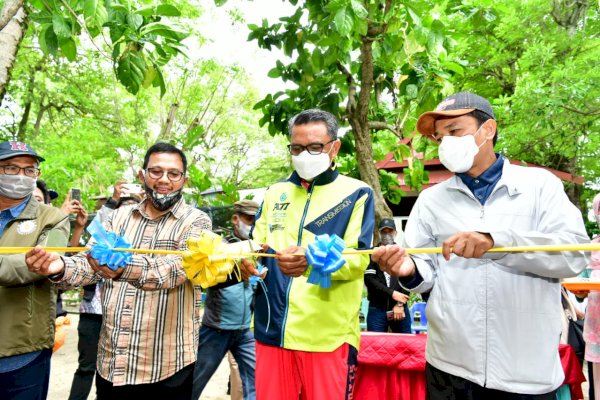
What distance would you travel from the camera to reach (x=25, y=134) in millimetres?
15398

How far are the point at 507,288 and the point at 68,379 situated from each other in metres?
5.77

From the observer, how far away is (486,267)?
2.10 metres

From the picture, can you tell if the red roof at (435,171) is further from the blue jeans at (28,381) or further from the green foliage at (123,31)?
the blue jeans at (28,381)

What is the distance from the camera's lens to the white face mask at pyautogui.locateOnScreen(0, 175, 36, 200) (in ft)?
8.84

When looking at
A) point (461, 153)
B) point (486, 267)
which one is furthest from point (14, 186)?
point (486, 267)

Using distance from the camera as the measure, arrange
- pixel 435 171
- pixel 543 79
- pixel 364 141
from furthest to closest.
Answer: pixel 435 171, pixel 543 79, pixel 364 141

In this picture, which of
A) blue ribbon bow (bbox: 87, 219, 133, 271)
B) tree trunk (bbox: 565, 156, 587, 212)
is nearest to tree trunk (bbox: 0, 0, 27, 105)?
blue ribbon bow (bbox: 87, 219, 133, 271)

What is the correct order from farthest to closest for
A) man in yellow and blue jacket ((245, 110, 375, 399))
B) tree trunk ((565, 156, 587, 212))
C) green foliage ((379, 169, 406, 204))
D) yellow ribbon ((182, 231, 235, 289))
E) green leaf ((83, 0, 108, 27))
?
tree trunk ((565, 156, 587, 212))
green foliage ((379, 169, 406, 204))
man in yellow and blue jacket ((245, 110, 375, 399))
green leaf ((83, 0, 108, 27))
yellow ribbon ((182, 231, 235, 289))

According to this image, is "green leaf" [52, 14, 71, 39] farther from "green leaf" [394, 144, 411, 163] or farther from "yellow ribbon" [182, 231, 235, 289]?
"green leaf" [394, 144, 411, 163]

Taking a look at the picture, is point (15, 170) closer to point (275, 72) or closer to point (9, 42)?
point (9, 42)

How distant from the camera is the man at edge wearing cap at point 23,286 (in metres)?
2.48

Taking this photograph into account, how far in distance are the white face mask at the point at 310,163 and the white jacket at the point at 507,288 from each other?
0.70m

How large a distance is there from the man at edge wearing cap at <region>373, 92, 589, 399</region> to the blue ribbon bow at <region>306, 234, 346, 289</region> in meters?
0.18

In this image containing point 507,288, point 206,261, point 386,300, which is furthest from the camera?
point 386,300
